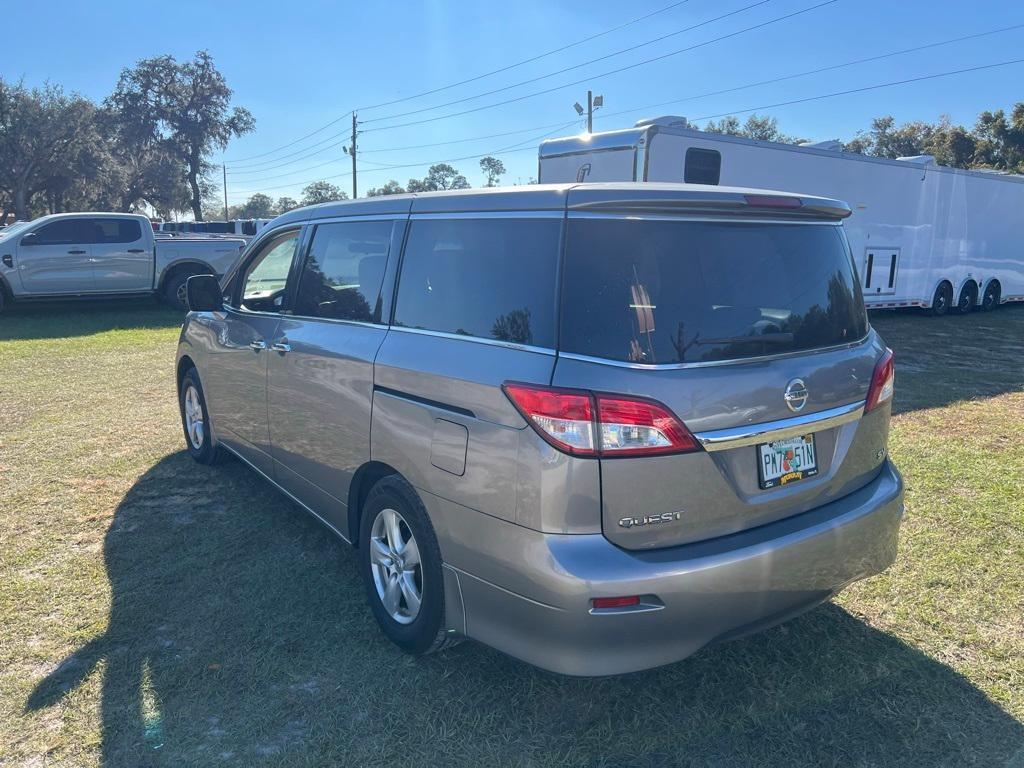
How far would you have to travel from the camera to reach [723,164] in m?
10.4

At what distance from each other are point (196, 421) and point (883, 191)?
12.4 metres

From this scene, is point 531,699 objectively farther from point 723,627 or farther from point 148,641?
point 148,641

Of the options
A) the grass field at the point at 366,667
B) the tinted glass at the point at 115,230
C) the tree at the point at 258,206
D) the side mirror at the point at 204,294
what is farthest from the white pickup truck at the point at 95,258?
the tree at the point at 258,206

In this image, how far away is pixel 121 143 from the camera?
50594 millimetres

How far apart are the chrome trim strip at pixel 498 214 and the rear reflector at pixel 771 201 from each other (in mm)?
693

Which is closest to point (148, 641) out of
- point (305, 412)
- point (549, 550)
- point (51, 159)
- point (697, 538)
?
point (305, 412)

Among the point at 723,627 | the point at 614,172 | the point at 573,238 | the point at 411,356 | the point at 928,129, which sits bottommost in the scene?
the point at 723,627

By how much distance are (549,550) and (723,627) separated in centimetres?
68

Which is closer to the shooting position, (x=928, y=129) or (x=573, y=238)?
(x=573, y=238)

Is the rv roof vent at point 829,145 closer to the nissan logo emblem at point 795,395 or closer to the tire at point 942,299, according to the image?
the tire at point 942,299

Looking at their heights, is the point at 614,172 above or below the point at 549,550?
above

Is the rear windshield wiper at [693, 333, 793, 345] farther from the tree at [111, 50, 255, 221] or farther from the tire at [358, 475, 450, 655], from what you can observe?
the tree at [111, 50, 255, 221]

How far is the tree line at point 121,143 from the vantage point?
35500 mm

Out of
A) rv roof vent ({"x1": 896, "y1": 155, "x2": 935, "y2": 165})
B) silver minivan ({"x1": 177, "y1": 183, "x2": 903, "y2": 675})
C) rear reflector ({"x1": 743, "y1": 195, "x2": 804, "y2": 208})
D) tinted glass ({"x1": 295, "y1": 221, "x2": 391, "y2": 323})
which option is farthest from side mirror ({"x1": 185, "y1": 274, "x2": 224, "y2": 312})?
rv roof vent ({"x1": 896, "y1": 155, "x2": 935, "y2": 165})
